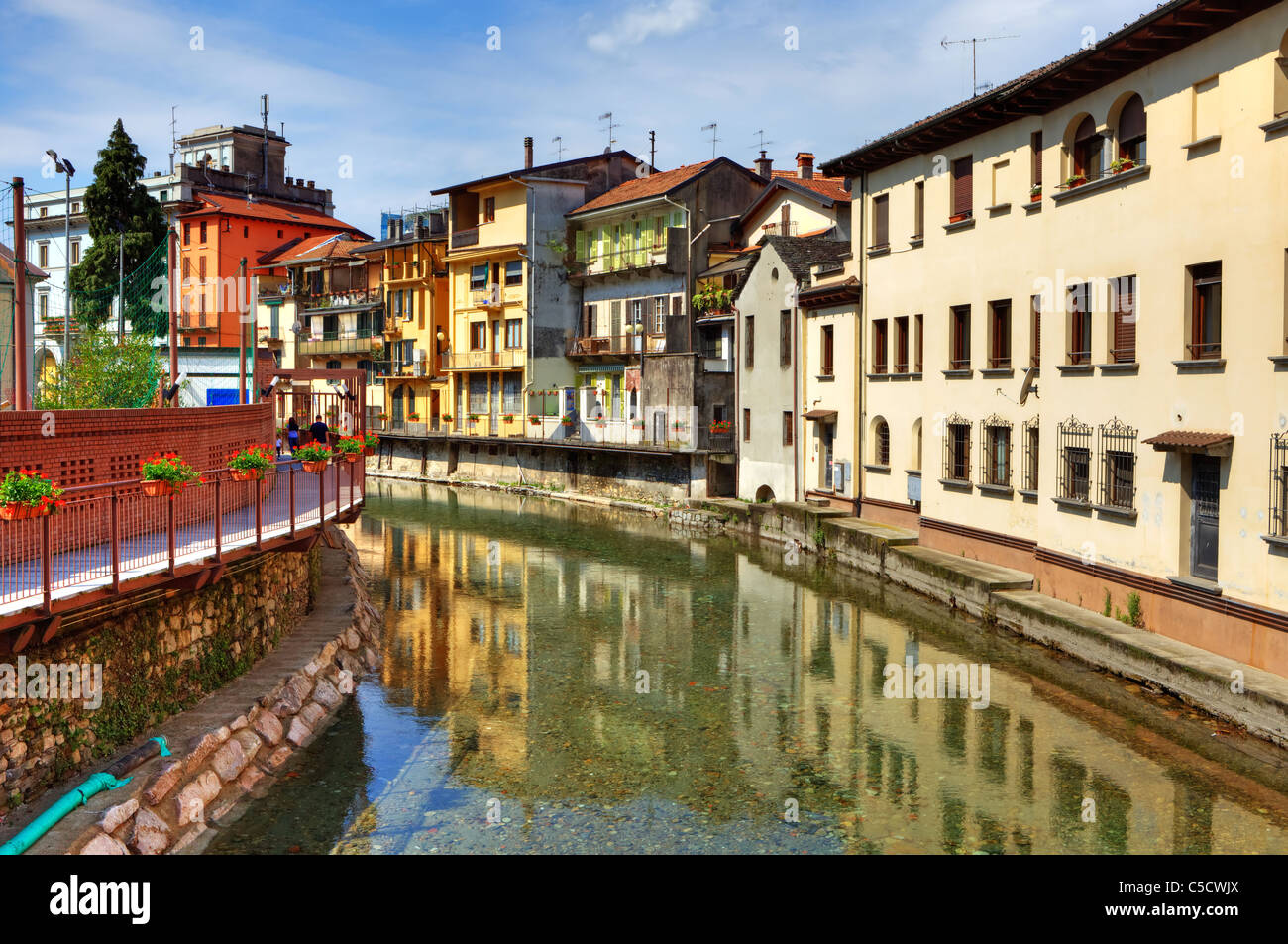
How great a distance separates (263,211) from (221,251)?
4846 mm

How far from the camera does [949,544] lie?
28906 millimetres

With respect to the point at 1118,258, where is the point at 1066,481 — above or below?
below

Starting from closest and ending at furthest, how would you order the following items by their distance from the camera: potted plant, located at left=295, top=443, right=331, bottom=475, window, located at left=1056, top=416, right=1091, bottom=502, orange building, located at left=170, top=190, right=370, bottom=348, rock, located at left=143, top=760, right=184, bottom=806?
rock, located at left=143, top=760, right=184, bottom=806
potted plant, located at left=295, top=443, right=331, bottom=475
window, located at left=1056, top=416, right=1091, bottom=502
orange building, located at left=170, top=190, right=370, bottom=348

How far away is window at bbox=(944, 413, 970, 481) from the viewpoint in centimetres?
2864

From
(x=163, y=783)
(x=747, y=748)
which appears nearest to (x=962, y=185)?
(x=747, y=748)

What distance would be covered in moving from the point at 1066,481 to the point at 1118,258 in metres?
4.35

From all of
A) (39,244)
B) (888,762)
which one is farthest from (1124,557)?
(39,244)

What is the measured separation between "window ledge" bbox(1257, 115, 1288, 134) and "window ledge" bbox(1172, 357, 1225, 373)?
325cm

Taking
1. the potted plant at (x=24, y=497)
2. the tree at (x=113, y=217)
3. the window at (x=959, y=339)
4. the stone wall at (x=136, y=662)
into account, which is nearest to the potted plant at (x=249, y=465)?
the stone wall at (x=136, y=662)

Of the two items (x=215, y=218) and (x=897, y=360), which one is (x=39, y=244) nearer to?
(x=215, y=218)

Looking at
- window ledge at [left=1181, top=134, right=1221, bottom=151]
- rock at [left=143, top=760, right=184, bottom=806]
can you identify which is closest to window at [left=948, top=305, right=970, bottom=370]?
window ledge at [left=1181, top=134, right=1221, bottom=151]

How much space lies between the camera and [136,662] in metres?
13.7

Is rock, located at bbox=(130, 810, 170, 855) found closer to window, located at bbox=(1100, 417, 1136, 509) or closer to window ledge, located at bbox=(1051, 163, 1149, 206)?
window, located at bbox=(1100, 417, 1136, 509)

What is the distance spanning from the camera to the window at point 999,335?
1054 inches
